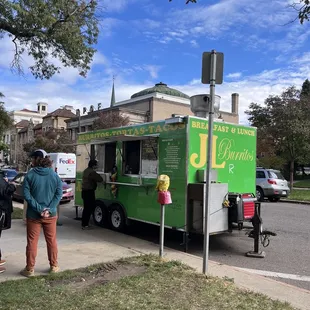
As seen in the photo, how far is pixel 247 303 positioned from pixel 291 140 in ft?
59.9

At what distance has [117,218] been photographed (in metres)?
8.91

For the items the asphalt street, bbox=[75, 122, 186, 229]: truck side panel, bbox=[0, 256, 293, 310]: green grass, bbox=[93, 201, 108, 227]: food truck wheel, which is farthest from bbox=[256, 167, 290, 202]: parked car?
bbox=[0, 256, 293, 310]: green grass

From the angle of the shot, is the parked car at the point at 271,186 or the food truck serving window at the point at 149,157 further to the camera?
the parked car at the point at 271,186

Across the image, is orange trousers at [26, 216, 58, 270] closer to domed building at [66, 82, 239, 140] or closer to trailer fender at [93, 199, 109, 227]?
trailer fender at [93, 199, 109, 227]

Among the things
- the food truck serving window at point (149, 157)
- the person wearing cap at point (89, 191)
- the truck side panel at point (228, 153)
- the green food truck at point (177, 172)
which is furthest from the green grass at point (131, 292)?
the person wearing cap at point (89, 191)

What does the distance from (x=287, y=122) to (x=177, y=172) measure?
14.7 metres

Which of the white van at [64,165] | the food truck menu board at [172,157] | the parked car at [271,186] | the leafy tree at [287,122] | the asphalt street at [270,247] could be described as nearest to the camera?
the asphalt street at [270,247]

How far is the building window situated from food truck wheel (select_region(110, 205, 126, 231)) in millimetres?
986

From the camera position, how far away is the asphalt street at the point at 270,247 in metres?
6.19

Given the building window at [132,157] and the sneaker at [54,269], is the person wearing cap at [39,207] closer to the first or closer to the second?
the sneaker at [54,269]

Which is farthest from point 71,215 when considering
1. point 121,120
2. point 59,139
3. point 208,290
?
point 59,139

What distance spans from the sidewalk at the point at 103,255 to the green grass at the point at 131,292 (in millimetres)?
412

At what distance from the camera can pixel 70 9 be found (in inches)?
451

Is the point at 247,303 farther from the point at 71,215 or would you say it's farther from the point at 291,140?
the point at 291,140
